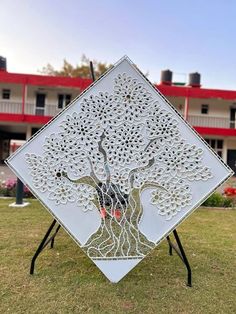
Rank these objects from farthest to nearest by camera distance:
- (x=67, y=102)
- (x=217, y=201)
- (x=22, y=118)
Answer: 1. (x=67, y=102)
2. (x=22, y=118)
3. (x=217, y=201)

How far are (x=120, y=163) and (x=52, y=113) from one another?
17.1 m

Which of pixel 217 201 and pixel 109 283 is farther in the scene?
pixel 217 201

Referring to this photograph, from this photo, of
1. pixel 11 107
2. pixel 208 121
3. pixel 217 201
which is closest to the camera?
pixel 217 201

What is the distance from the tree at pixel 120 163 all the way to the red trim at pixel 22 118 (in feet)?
49.4

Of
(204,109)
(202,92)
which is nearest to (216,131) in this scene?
(202,92)

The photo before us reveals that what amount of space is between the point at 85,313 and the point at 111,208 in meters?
1.06

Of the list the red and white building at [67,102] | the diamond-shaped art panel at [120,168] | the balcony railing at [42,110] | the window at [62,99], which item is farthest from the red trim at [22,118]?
the diamond-shaped art panel at [120,168]

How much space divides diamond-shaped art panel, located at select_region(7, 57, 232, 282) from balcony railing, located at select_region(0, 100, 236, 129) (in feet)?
54.8

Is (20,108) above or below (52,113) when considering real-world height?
above

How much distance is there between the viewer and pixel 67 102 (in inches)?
817

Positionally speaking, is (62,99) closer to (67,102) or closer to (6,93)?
(67,102)

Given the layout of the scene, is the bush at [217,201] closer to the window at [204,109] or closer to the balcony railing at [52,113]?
the balcony railing at [52,113]

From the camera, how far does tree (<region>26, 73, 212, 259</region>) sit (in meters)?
3.14

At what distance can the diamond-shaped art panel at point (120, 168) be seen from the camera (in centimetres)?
311
